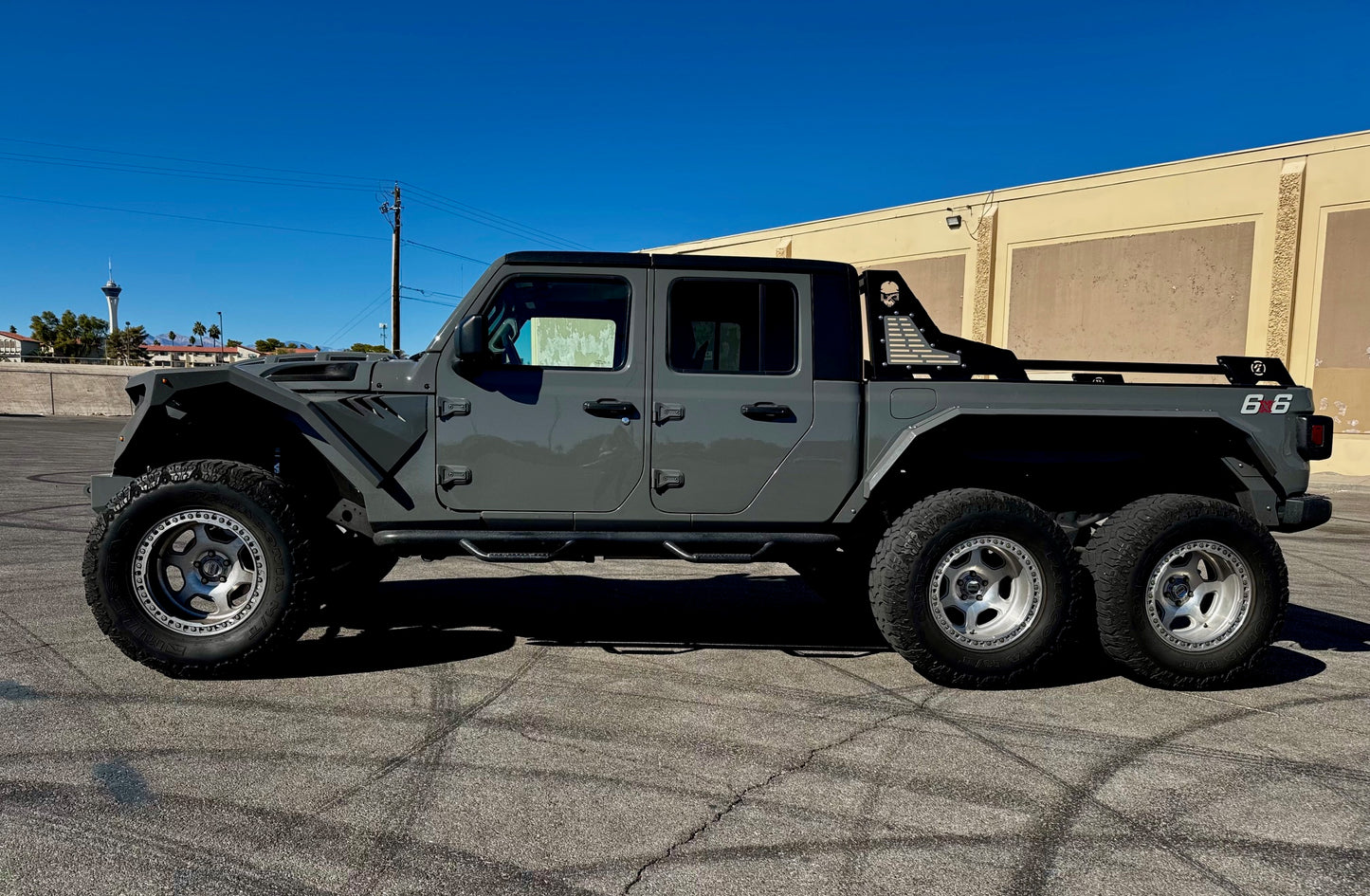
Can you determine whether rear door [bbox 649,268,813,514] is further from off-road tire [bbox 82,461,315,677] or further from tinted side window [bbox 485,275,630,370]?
off-road tire [bbox 82,461,315,677]

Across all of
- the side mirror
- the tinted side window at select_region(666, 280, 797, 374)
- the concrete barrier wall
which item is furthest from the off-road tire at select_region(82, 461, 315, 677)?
the concrete barrier wall

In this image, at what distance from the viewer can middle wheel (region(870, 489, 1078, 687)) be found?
13.5 ft

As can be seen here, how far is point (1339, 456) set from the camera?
1866cm

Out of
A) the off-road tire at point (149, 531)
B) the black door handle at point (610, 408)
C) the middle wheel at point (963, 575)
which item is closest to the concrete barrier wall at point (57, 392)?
the off-road tire at point (149, 531)

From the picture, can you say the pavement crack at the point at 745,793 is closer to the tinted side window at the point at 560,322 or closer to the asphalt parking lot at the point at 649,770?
the asphalt parking lot at the point at 649,770

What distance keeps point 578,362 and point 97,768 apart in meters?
2.56

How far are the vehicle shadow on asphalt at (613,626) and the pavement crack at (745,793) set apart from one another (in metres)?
1.11

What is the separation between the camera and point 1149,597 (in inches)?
167

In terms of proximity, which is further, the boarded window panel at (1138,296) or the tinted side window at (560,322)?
the boarded window panel at (1138,296)

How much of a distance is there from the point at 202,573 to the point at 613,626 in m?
2.20

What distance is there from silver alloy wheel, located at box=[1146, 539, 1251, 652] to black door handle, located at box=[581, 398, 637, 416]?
8.71ft

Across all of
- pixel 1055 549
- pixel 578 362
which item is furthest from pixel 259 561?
pixel 1055 549

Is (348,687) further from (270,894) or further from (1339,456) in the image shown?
(1339,456)

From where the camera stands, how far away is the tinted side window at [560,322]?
14.4 feet
